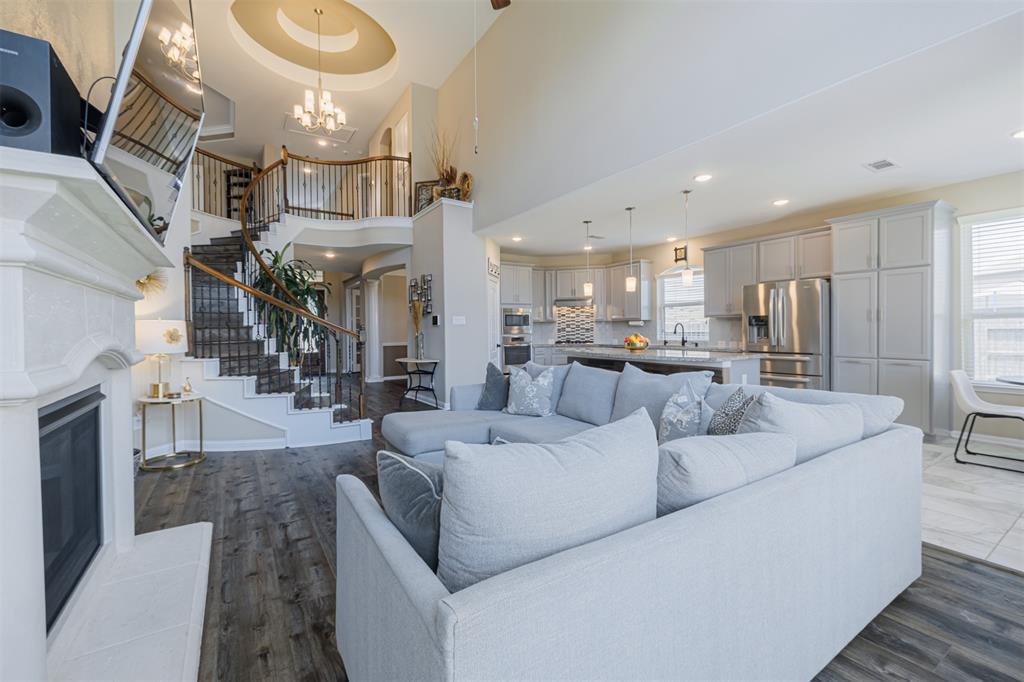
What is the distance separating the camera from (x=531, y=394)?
360cm

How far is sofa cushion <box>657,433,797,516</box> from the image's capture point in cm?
116

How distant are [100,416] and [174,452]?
2455 millimetres

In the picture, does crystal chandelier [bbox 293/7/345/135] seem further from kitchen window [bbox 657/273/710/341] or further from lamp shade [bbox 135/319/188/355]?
kitchen window [bbox 657/273/710/341]

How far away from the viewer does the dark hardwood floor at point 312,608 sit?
1529 millimetres

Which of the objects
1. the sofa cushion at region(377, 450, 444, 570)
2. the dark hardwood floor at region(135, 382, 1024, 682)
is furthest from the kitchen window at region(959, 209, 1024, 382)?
the sofa cushion at region(377, 450, 444, 570)

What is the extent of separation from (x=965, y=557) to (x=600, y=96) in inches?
168

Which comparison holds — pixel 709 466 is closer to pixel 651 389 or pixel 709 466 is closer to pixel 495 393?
pixel 651 389

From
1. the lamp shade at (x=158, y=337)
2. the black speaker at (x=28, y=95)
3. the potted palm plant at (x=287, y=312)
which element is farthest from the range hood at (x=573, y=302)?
the black speaker at (x=28, y=95)

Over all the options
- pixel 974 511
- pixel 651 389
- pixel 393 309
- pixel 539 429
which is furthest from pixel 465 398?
pixel 393 309

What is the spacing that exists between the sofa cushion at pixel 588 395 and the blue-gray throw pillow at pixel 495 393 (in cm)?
49

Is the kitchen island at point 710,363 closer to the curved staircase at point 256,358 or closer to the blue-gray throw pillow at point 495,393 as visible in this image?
the blue-gray throw pillow at point 495,393

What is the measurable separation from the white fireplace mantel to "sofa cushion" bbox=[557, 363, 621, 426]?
2.43 m

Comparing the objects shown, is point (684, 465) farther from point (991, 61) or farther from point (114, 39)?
point (114, 39)

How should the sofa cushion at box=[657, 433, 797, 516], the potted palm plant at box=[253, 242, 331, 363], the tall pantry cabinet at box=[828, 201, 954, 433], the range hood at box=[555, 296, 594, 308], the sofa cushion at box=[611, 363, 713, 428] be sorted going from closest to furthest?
1. the sofa cushion at box=[657, 433, 797, 516]
2. the sofa cushion at box=[611, 363, 713, 428]
3. the tall pantry cabinet at box=[828, 201, 954, 433]
4. the potted palm plant at box=[253, 242, 331, 363]
5. the range hood at box=[555, 296, 594, 308]
